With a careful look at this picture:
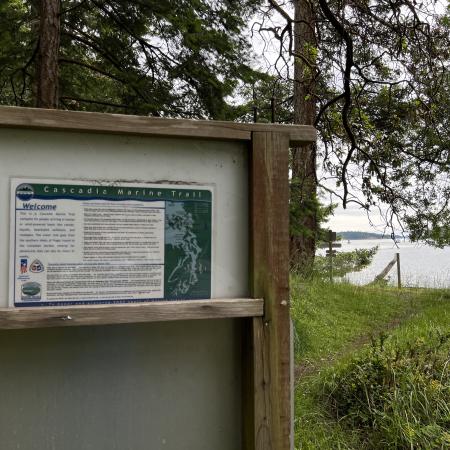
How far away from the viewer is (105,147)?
1.79 m

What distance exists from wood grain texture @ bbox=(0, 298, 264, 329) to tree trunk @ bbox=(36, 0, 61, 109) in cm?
351

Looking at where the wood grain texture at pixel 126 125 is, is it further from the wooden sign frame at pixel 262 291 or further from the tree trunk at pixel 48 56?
the tree trunk at pixel 48 56

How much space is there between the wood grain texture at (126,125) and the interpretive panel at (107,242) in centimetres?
19

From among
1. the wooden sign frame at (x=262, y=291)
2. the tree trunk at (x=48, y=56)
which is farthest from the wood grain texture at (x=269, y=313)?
the tree trunk at (x=48, y=56)

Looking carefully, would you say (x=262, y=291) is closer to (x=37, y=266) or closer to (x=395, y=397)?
(x=37, y=266)

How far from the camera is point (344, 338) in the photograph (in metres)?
6.57

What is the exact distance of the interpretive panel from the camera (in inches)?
66.2

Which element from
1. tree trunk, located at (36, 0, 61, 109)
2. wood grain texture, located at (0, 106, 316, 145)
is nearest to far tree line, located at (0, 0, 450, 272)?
tree trunk, located at (36, 0, 61, 109)

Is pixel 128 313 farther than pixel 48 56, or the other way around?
pixel 48 56

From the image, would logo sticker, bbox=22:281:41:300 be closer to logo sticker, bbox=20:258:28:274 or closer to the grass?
logo sticker, bbox=20:258:28:274

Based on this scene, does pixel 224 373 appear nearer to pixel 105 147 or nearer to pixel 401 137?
pixel 105 147

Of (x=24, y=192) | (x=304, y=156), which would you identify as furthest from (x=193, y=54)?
(x=24, y=192)

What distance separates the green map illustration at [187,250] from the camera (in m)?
1.81

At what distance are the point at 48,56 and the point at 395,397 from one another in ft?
13.9
